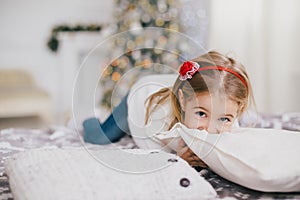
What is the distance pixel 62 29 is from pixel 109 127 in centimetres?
361

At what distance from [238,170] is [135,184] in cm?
27

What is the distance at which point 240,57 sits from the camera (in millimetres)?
3809

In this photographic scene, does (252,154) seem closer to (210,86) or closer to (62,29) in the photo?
(210,86)

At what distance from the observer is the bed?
122cm

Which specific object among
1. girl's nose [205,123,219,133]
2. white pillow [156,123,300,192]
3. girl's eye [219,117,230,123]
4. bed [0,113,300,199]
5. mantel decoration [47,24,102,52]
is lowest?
bed [0,113,300,199]

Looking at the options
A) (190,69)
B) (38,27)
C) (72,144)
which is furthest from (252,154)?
(38,27)

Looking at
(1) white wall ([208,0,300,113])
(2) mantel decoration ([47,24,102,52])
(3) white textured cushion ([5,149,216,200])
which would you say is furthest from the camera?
(2) mantel decoration ([47,24,102,52])

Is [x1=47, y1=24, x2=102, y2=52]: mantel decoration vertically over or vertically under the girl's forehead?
over

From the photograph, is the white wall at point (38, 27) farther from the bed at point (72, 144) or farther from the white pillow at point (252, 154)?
the white pillow at point (252, 154)

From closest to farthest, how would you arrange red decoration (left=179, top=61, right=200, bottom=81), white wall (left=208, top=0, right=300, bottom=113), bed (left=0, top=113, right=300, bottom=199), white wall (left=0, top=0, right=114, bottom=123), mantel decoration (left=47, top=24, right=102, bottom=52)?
bed (left=0, top=113, right=300, bottom=199)
red decoration (left=179, top=61, right=200, bottom=81)
white wall (left=208, top=0, right=300, bottom=113)
mantel decoration (left=47, top=24, right=102, bottom=52)
white wall (left=0, top=0, right=114, bottom=123)

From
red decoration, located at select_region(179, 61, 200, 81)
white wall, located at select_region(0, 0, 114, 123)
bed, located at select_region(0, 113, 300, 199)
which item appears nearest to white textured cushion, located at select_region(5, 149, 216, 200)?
bed, located at select_region(0, 113, 300, 199)

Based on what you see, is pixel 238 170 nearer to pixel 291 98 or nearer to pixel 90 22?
pixel 291 98

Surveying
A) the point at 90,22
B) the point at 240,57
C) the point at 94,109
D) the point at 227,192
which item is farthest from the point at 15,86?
the point at 227,192

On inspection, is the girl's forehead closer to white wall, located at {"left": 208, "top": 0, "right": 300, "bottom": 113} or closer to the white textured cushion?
the white textured cushion
